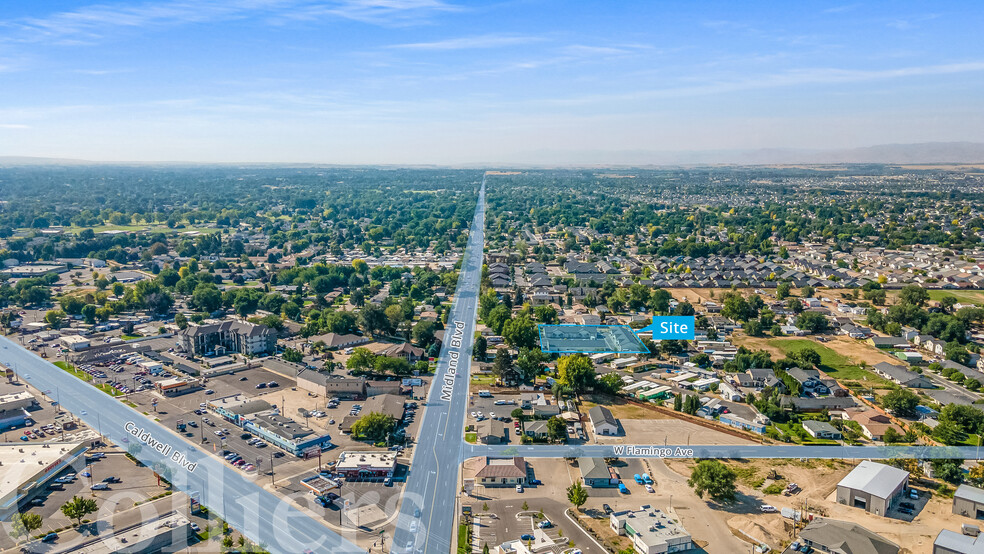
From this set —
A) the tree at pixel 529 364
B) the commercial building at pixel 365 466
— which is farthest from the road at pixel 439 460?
the tree at pixel 529 364

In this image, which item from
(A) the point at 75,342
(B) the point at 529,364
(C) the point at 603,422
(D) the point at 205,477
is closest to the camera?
(D) the point at 205,477

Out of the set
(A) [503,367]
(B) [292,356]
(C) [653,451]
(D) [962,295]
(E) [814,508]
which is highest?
(D) [962,295]

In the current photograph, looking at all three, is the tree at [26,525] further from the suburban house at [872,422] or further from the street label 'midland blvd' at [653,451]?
the suburban house at [872,422]

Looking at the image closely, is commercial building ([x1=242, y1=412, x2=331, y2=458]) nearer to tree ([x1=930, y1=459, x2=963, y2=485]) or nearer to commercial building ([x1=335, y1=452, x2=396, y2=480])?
commercial building ([x1=335, y1=452, x2=396, y2=480])

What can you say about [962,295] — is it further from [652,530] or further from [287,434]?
[287,434]

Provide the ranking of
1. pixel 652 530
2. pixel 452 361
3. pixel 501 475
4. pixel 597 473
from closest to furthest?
pixel 652 530
pixel 501 475
pixel 597 473
pixel 452 361

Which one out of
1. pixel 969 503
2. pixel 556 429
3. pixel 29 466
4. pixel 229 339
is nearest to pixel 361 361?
pixel 229 339

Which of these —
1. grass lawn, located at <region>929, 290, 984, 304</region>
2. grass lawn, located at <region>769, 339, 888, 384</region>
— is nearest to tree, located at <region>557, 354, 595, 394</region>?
grass lawn, located at <region>769, 339, 888, 384</region>
